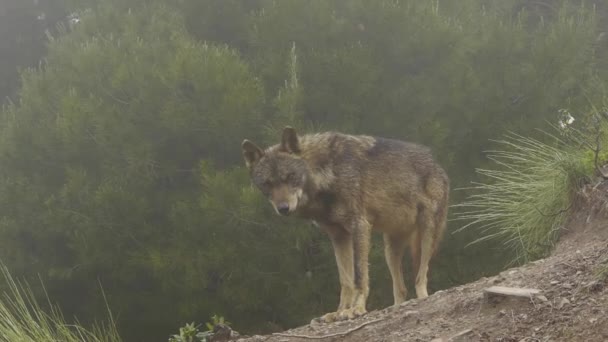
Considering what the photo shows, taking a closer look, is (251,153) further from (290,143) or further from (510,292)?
(510,292)

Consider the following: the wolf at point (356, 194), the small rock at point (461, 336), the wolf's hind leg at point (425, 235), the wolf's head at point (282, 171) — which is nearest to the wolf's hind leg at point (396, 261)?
the wolf at point (356, 194)

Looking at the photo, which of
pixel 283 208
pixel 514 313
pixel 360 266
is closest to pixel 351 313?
pixel 360 266

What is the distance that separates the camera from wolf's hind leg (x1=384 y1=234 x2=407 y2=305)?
6.60 m

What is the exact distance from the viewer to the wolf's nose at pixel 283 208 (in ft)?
18.7

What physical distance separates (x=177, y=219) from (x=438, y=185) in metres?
5.36

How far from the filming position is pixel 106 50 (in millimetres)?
11938

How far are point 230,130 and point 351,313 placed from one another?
19.2ft

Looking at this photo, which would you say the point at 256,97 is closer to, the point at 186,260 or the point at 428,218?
the point at 186,260

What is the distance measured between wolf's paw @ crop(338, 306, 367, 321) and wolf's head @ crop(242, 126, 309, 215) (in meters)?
0.79

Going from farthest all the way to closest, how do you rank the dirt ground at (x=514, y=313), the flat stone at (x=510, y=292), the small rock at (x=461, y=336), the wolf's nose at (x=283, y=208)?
the wolf's nose at (x=283, y=208) → the flat stone at (x=510, y=292) → the small rock at (x=461, y=336) → the dirt ground at (x=514, y=313)

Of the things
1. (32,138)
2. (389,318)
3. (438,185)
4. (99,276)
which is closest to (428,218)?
(438,185)

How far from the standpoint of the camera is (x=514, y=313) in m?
3.97

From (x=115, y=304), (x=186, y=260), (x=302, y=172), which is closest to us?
(x=302, y=172)

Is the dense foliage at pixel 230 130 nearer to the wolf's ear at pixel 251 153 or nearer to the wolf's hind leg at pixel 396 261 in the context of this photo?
the wolf's hind leg at pixel 396 261
